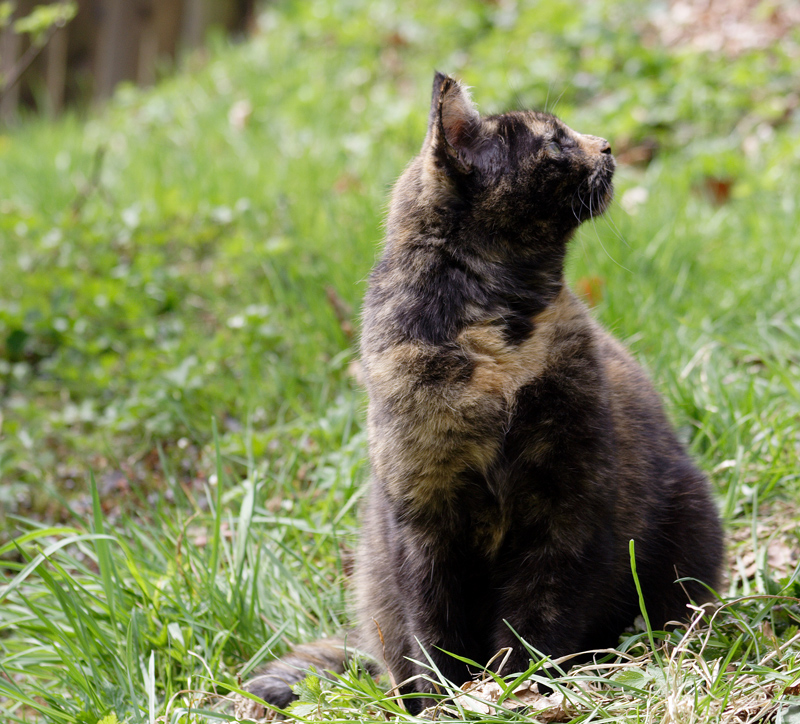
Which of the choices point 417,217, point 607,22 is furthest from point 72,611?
point 607,22

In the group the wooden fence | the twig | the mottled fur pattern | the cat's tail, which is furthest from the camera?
the wooden fence

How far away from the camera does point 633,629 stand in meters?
1.93

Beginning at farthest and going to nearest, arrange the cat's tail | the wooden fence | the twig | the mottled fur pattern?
the wooden fence → the twig → the cat's tail → the mottled fur pattern

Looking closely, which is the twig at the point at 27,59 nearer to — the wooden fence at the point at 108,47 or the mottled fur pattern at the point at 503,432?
the mottled fur pattern at the point at 503,432

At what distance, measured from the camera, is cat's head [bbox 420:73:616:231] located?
182cm

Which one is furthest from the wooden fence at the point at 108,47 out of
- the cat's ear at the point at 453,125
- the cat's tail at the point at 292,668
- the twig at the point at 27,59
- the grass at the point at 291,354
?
the cat's tail at the point at 292,668

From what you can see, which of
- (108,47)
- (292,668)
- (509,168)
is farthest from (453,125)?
(108,47)

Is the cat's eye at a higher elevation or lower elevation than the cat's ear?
lower

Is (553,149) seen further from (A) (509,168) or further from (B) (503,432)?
(B) (503,432)

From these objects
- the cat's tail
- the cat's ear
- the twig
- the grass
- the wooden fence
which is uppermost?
the wooden fence

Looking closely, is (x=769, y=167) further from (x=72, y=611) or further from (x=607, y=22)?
(x=72, y=611)

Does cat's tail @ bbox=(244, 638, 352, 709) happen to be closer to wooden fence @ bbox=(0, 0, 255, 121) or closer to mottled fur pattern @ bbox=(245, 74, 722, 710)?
mottled fur pattern @ bbox=(245, 74, 722, 710)

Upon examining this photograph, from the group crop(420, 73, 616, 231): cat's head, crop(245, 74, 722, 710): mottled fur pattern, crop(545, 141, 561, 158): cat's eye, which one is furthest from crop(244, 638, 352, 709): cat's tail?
crop(545, 141, 561, 158): cat's eye

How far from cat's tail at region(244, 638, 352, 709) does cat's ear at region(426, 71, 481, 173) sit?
1163mm
